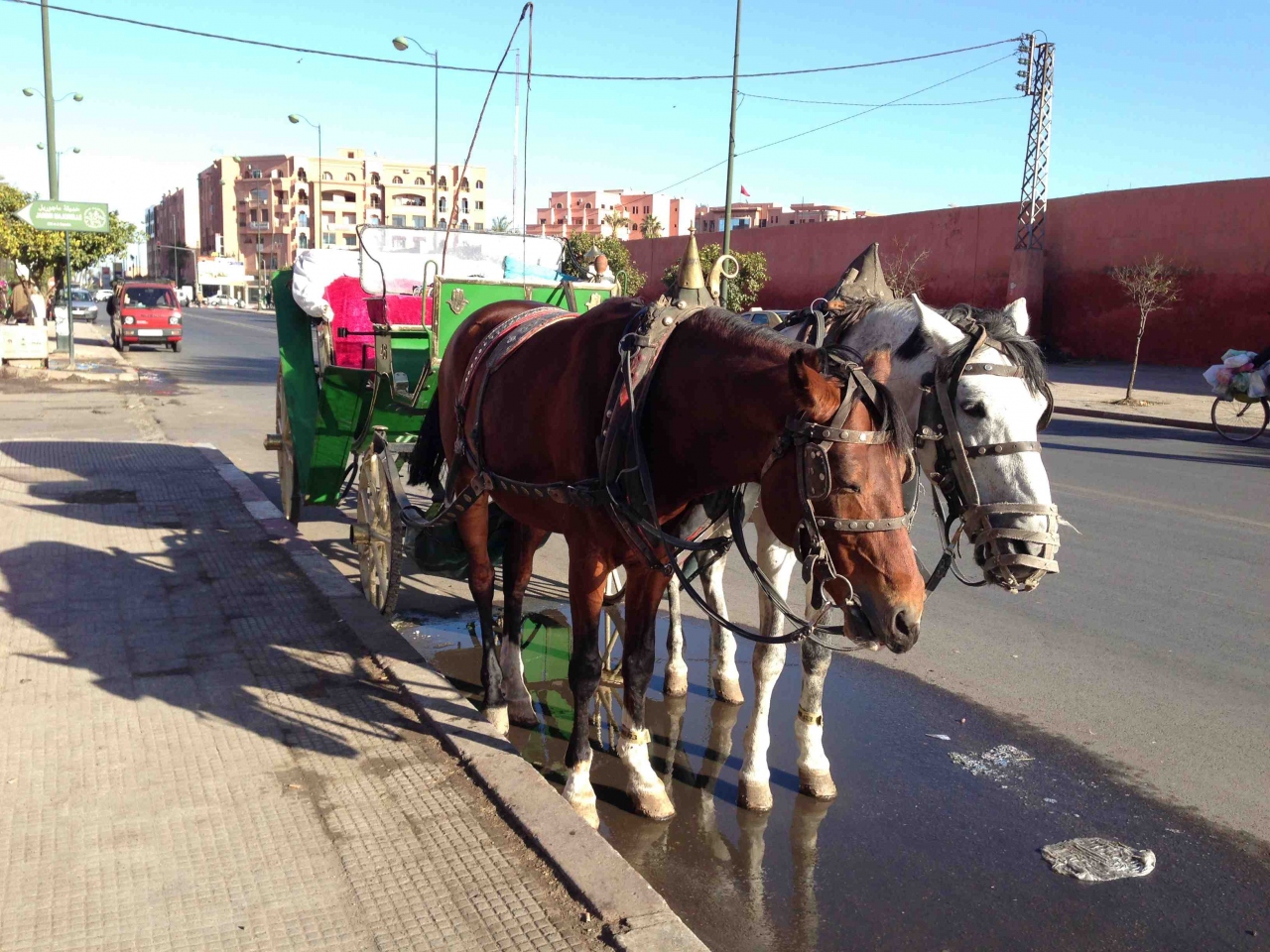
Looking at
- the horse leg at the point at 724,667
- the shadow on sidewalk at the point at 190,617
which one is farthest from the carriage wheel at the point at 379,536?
the horse leg at the point at 724,667

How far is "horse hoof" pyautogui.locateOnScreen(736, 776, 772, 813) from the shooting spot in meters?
3.76

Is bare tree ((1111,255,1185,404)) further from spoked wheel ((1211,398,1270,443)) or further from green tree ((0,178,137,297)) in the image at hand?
green tree ((0,178,137,297))

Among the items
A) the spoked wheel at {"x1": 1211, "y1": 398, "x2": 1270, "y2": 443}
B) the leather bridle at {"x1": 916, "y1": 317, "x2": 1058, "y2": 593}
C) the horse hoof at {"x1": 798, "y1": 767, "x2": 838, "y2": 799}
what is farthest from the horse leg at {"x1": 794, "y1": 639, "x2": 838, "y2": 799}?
the spoked wheel at {"x1": 1211, "y1": 398, "x2": 1270, "y2": 443}

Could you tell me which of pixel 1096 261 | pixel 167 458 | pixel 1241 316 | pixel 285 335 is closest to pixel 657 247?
pixel 1096 261

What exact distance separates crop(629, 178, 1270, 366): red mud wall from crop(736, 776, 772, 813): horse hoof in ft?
83.7

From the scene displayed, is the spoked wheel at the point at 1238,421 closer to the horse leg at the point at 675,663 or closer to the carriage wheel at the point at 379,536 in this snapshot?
the horse leg at the point at 675,663

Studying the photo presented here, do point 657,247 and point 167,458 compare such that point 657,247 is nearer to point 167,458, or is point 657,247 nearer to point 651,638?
point 167,458

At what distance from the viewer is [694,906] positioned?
3154 millimetres

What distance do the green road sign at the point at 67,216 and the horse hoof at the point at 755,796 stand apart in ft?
67.2

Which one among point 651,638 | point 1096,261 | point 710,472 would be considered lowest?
point 651,638

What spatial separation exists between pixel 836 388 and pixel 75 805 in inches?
115

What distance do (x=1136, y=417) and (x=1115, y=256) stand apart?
1085cm

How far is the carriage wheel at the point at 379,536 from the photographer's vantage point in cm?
511

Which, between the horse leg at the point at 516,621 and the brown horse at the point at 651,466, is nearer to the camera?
the brown horse at the point at 651,466
